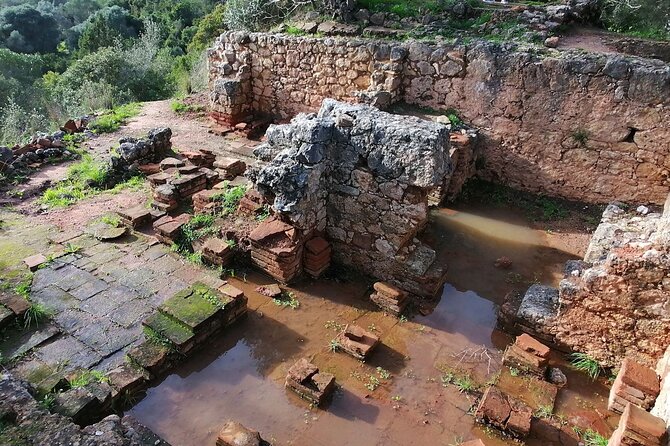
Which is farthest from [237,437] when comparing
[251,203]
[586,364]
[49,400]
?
[586,364]

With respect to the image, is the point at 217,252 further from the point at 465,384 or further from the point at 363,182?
the point at 465,384

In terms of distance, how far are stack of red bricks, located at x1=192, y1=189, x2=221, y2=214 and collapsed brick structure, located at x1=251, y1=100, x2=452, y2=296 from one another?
1.23 m

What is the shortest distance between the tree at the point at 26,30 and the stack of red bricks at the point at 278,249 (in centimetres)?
3480

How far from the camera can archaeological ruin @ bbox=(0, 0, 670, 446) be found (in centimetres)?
442

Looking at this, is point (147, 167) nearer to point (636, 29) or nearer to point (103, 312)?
point (103, 312)

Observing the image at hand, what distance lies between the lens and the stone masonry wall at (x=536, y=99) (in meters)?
7.75

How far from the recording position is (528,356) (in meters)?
4.98


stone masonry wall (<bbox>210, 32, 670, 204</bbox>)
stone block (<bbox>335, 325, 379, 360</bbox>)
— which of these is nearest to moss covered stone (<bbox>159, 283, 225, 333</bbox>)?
stone block (<bbox>335, 325, 379, 360</bbox>)

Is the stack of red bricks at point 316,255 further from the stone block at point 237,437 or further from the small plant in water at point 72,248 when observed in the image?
the small plant in water at point 72,248

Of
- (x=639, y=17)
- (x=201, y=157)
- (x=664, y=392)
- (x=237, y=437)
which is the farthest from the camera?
(x=639, y=17)

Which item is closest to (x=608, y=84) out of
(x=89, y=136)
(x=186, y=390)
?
(x=186, y=390)

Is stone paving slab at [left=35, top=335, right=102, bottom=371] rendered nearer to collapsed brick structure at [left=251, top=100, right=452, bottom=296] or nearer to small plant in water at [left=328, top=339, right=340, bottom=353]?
collapsed brick structure at [left=251, top=100, right=452, bottom=296]

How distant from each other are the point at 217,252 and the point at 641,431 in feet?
16.5

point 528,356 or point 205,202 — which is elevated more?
point 205,202
